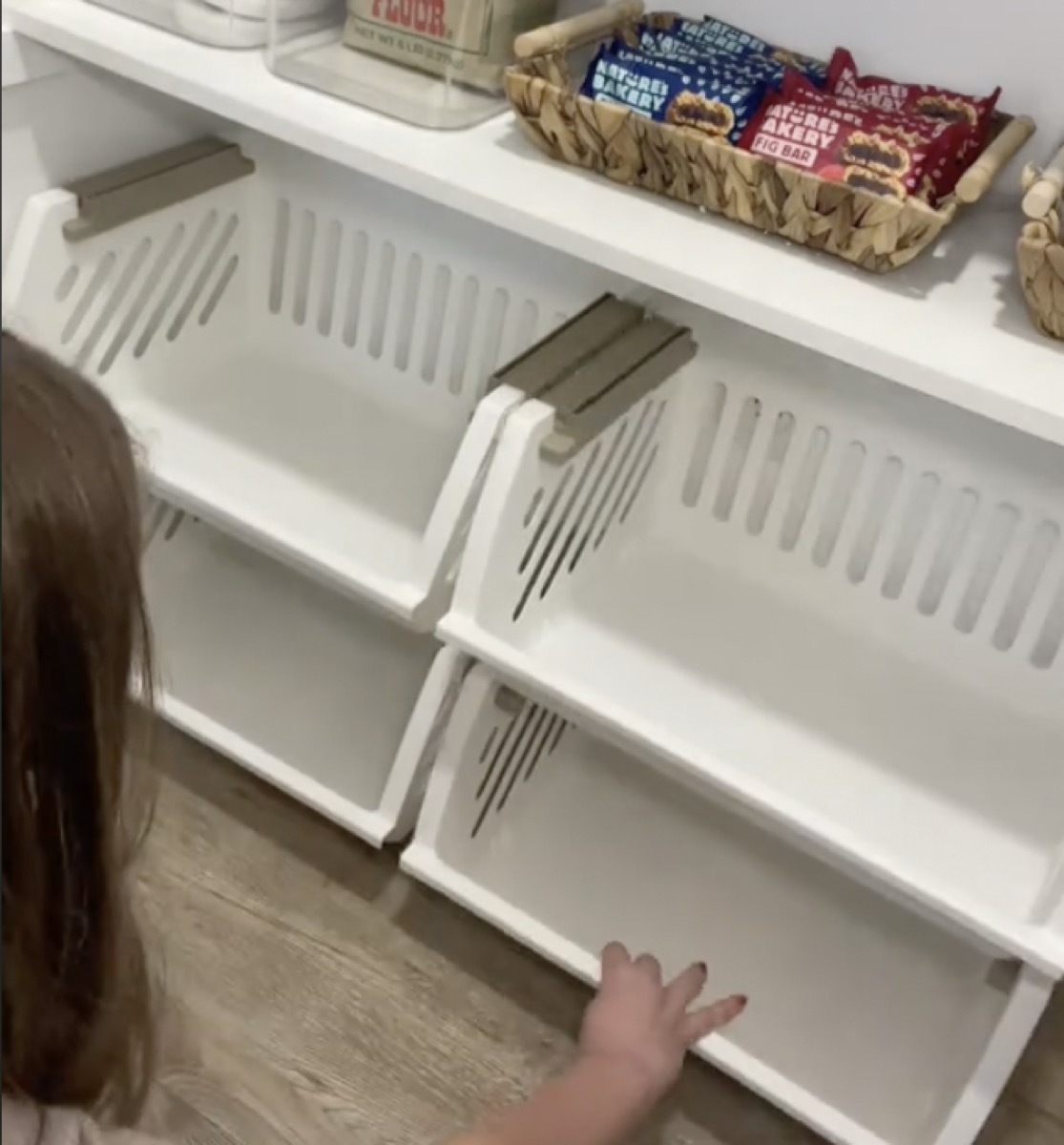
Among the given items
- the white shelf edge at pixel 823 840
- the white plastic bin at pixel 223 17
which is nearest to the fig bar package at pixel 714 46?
the white plastic bin at pixel 223 17

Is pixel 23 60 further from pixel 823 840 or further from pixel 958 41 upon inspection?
pixel 823 840

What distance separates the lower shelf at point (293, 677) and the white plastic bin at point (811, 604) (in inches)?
4.6

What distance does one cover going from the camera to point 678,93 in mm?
857

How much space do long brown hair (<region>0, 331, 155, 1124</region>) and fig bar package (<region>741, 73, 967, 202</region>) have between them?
0.45 metres

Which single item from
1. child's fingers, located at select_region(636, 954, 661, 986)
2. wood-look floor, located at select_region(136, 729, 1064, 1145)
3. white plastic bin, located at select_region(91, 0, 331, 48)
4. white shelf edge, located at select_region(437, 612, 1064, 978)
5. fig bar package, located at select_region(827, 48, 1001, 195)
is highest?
fig bar package, located at select_region(827, 48, 1001, 195)

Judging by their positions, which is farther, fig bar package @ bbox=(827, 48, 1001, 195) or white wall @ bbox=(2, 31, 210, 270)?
white wall @ bbox=(2, 31, 210, 270)

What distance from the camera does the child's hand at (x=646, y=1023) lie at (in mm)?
800

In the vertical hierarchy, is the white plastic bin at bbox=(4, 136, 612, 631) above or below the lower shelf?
above

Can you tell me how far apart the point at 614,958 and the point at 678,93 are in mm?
505

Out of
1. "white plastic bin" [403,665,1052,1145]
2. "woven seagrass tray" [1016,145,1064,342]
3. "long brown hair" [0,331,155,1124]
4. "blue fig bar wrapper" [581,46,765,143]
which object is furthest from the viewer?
"white plastic bin" [403,665,1052,1145]

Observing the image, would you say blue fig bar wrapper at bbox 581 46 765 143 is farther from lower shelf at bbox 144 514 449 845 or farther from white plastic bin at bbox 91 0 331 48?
lower shelf at bbox 144 514 449 845

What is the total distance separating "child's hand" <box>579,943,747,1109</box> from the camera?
800 mm

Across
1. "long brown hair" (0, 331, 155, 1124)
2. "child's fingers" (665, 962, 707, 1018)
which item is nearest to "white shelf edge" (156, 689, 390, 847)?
"child's fingers" (665, 962, 707, 1018)

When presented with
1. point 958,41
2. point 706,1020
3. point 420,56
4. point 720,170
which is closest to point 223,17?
point 420,56
